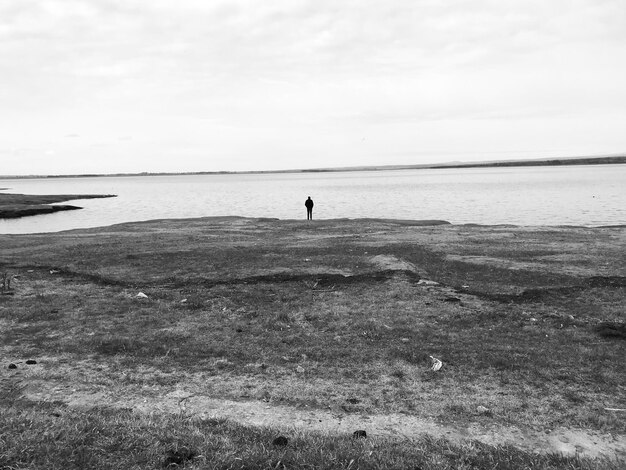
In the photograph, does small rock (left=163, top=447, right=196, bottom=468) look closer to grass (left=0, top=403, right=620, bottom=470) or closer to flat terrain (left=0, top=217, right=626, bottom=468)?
grass (left=0, top=403, right=620, bottom=470)

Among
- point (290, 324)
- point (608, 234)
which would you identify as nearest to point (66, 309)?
point (290, 324)

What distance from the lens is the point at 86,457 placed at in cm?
490

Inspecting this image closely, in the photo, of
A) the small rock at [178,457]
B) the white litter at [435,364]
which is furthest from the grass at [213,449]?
the white litter at [435,364]

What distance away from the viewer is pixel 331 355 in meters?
8.73

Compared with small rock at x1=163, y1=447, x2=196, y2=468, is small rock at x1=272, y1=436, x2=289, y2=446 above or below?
below

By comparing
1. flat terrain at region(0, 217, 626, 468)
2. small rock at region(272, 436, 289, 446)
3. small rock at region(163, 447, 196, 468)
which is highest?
small rock at region(163, 447, 196, 468)

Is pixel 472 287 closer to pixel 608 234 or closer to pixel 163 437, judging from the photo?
pixel 163 437

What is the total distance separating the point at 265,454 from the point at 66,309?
9.06 metres

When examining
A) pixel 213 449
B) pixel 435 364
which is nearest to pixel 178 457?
pixel 213 449

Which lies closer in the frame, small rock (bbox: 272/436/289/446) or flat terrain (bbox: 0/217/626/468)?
small rock (bbox: 272/436/289/446)

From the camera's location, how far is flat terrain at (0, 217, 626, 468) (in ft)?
18.8

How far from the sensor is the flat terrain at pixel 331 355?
5736 mm

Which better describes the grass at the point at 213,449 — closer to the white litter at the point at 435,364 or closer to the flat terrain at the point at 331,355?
the flat terrain at the point at 331,355

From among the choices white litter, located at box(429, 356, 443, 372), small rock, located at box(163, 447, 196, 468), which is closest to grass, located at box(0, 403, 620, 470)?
small rock, located at box(163, 447, 196, 468)
